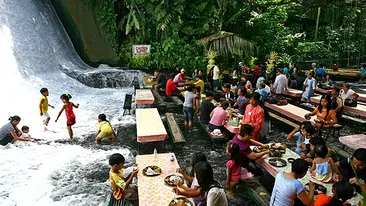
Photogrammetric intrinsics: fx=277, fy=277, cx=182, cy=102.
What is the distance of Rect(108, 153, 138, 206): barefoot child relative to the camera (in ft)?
15.0

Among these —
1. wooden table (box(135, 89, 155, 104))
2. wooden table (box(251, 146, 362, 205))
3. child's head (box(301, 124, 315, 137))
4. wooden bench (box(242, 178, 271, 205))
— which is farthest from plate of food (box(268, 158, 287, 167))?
wooden table (box(135, 89, 155, 104))

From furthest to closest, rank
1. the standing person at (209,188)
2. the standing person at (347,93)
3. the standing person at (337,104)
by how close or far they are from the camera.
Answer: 1. the standing person at (347,93)
2. the standing person at (337,104)
3. the standing person at (209,188)

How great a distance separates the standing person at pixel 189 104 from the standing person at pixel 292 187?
5.88 meters

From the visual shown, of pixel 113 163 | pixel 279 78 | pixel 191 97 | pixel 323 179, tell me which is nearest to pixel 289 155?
pixel 323 179

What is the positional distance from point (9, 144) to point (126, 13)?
1650 centimetres

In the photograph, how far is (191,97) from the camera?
9.59 meters

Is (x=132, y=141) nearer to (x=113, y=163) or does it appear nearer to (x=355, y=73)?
(x=113, y=163)

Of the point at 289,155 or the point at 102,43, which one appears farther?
the point at 102,43

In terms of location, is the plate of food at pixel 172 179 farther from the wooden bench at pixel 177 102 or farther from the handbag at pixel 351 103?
the handbag at pixel 351 103

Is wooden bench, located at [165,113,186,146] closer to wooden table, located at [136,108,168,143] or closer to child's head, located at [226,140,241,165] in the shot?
wooden table, located at [136,108,168,143]

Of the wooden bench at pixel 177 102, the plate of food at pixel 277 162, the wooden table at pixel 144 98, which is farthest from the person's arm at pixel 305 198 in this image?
the wooden bench at pixel 177 102

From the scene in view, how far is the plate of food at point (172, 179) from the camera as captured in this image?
14.8ft

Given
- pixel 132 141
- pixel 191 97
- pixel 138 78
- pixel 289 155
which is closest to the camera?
pixel 289 155

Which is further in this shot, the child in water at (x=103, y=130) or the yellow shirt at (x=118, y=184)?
the child in water at (x=103, y=130)
